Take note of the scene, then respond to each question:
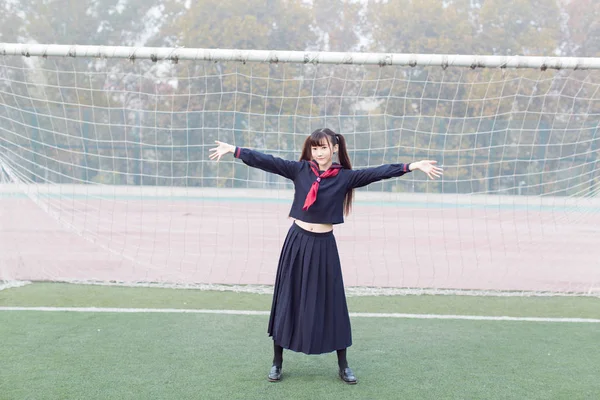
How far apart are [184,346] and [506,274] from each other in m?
5.10

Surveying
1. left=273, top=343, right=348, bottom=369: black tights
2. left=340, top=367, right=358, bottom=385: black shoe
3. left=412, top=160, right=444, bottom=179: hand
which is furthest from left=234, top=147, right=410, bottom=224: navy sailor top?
left=340, top=367, right=358, bottom=385: black shoe

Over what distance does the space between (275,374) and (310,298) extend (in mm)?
518

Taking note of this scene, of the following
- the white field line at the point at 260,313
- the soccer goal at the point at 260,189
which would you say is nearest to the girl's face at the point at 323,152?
the soccer goal at the point at 260,189

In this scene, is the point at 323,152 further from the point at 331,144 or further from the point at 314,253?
the point at 314,253

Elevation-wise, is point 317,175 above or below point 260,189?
above

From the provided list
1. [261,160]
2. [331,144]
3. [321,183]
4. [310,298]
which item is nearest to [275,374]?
[310,298]

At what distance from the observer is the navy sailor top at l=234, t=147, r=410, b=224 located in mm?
3719

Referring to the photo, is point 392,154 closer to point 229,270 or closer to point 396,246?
point 396,246

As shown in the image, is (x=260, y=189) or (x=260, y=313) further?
(x=260, y=189)

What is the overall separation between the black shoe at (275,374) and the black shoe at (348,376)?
0.37m

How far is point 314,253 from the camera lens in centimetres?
374

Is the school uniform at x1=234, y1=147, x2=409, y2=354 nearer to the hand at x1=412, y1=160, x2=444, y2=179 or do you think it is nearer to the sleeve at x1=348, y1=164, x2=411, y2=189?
the sleeve at x1=348, y1=164, x2=411, y2=189

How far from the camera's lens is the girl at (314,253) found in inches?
145

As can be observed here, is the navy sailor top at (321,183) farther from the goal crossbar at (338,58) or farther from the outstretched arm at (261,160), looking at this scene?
the goal crossbar at (338,58)
